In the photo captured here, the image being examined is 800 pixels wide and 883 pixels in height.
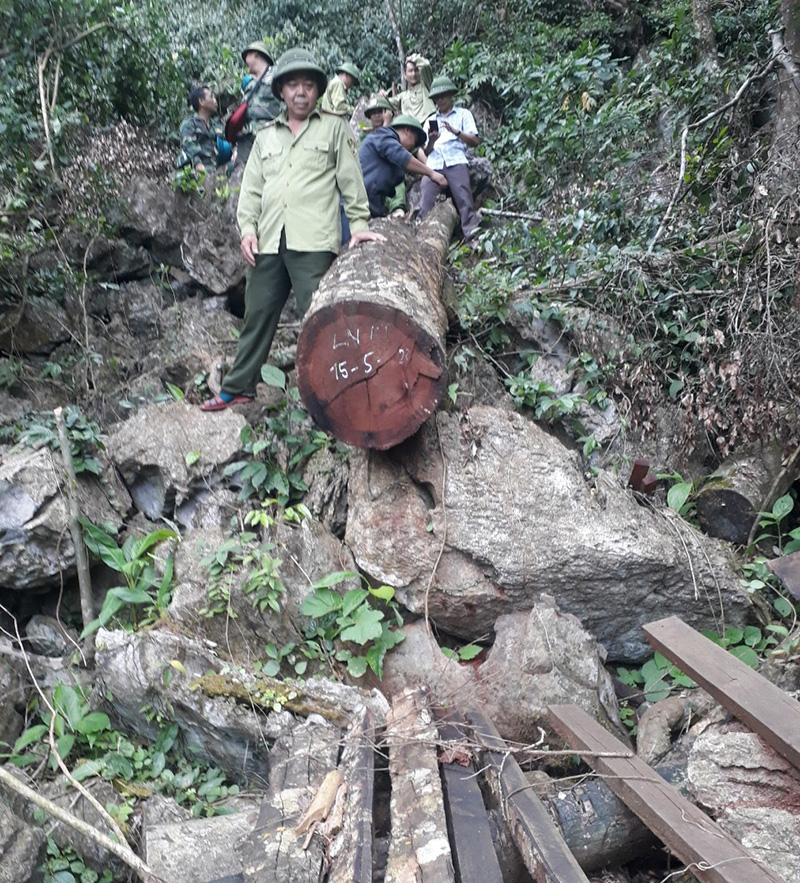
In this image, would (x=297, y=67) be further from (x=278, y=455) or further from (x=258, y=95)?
(x=258, y=95)

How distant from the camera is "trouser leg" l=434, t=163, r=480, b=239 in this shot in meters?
7.52

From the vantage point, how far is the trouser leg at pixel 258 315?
15.7 ft

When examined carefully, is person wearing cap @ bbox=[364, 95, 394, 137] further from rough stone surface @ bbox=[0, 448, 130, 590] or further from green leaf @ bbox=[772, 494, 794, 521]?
green leaf @ bbox=[772, 494, 794, 521]

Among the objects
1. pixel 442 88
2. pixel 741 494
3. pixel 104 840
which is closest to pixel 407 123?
pixel 442 88

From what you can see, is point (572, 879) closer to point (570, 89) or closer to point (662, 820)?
point (662, 820)

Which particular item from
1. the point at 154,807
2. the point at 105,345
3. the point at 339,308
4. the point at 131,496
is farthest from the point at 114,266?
the point at 154,807

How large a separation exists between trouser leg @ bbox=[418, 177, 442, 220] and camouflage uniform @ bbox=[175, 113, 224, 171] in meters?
2.25

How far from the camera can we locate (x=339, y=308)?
3.73 m

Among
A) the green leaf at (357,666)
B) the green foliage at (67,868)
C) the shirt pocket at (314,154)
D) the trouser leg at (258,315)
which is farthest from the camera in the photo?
the trouser leg at (258,315)

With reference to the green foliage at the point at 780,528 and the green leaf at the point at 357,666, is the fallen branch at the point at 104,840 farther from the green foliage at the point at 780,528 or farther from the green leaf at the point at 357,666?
the green foliage at the point at 780,528

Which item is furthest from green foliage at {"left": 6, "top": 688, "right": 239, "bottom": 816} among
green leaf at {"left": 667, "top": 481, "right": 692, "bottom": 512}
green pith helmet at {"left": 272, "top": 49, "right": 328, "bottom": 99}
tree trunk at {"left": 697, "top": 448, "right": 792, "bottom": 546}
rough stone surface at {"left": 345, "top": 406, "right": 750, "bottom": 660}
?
green pith helmet at {"left": 272, "top": 49, "right": 328, "bottom": 99}

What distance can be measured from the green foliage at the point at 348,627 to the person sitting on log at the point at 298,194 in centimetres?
193

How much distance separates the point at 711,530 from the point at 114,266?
5391 mm

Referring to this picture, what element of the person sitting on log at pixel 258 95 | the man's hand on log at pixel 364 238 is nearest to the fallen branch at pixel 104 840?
the man's hand on log at pixel 364 238
